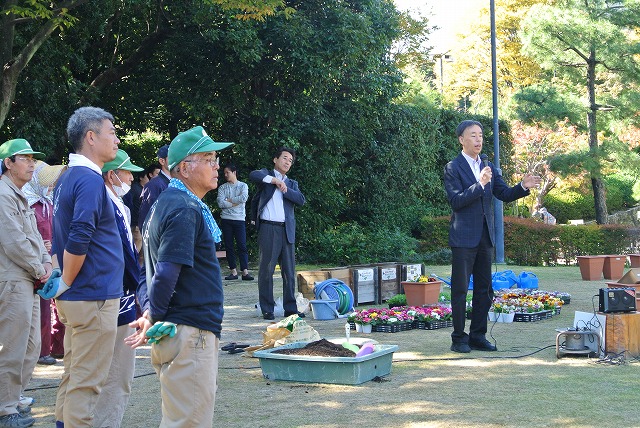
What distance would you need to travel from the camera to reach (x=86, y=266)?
4.59 metres

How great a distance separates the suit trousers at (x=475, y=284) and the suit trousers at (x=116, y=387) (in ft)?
13.2

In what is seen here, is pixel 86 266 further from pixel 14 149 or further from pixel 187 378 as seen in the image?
pixel 14 149

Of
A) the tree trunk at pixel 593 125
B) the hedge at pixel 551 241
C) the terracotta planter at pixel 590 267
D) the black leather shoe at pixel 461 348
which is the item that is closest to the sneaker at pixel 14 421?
the black leather shoe at pixel 461 348

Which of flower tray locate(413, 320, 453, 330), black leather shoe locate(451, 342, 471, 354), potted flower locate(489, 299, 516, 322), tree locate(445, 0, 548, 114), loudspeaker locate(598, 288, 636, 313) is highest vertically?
tree locate(445, 0, 548, 114)

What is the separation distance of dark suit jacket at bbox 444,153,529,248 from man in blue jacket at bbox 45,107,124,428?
4296 mm

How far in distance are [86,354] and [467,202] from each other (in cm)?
460

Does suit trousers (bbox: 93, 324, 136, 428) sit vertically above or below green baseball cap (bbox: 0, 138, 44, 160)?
below

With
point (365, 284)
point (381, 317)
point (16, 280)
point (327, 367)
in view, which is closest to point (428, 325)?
Answer: point (381, 317)

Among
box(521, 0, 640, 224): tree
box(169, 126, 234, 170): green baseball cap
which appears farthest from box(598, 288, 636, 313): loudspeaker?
box(521, 0, 640, 224): tree

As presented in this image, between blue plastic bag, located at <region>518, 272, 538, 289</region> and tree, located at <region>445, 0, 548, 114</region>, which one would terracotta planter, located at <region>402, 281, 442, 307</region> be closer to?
blue plastic bag, located at <region>518, 272, 538, 289</region>

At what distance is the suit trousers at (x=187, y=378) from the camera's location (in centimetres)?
368

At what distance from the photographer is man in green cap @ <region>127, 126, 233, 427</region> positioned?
3.66m

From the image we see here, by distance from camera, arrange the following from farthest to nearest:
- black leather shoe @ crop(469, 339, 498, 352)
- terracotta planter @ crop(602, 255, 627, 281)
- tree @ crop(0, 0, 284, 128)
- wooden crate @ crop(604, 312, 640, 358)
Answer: terracotta planter @ crop(602, 255, 627, 281)
tree @ crop(0, 0, 284, 128)
black leather shoe @ crop(469, 339, 498, 352)
wooden crate @ crop(604, 312, 640, 358)

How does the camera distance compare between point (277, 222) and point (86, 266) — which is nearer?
point (86, 266)
